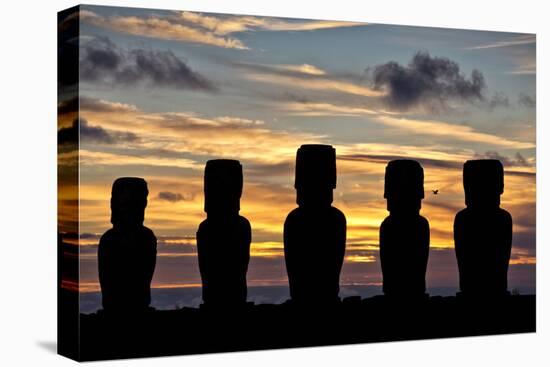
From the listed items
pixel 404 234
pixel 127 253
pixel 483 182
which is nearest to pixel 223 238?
pixel 127 253

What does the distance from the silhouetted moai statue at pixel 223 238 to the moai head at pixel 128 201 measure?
0.61 m

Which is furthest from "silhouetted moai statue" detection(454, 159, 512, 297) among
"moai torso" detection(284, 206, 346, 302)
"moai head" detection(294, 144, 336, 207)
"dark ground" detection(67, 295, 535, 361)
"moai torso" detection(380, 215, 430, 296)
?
"moai head" detection(294, 144, 336, 207)

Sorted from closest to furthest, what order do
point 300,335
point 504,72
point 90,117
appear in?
point 90,117 → point 300,335 → point 504,72

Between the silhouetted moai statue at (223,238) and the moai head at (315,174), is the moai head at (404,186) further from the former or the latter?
the silhouetted moai statue at (223,238)

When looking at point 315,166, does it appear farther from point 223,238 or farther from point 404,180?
point 223,238

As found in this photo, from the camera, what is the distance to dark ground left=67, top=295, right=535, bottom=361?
42.2ft

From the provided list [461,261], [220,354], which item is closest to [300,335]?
[220,354]

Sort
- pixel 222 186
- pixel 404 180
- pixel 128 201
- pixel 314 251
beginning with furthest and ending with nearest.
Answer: pixel 404 180 → pixel 314 251 → pixel 222 186 → pixel 128 201

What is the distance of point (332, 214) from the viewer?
13828 millimetres

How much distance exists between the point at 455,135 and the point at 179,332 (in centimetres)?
354

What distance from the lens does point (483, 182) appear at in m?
14.5

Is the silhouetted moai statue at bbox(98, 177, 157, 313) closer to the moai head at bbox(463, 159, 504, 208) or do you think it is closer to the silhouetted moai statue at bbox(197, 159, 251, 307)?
the silhouetted moai statue at bbox(197, 159, 251, 307)

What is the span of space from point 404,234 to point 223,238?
1986 millimetres

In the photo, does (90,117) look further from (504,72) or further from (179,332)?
(504,72)
